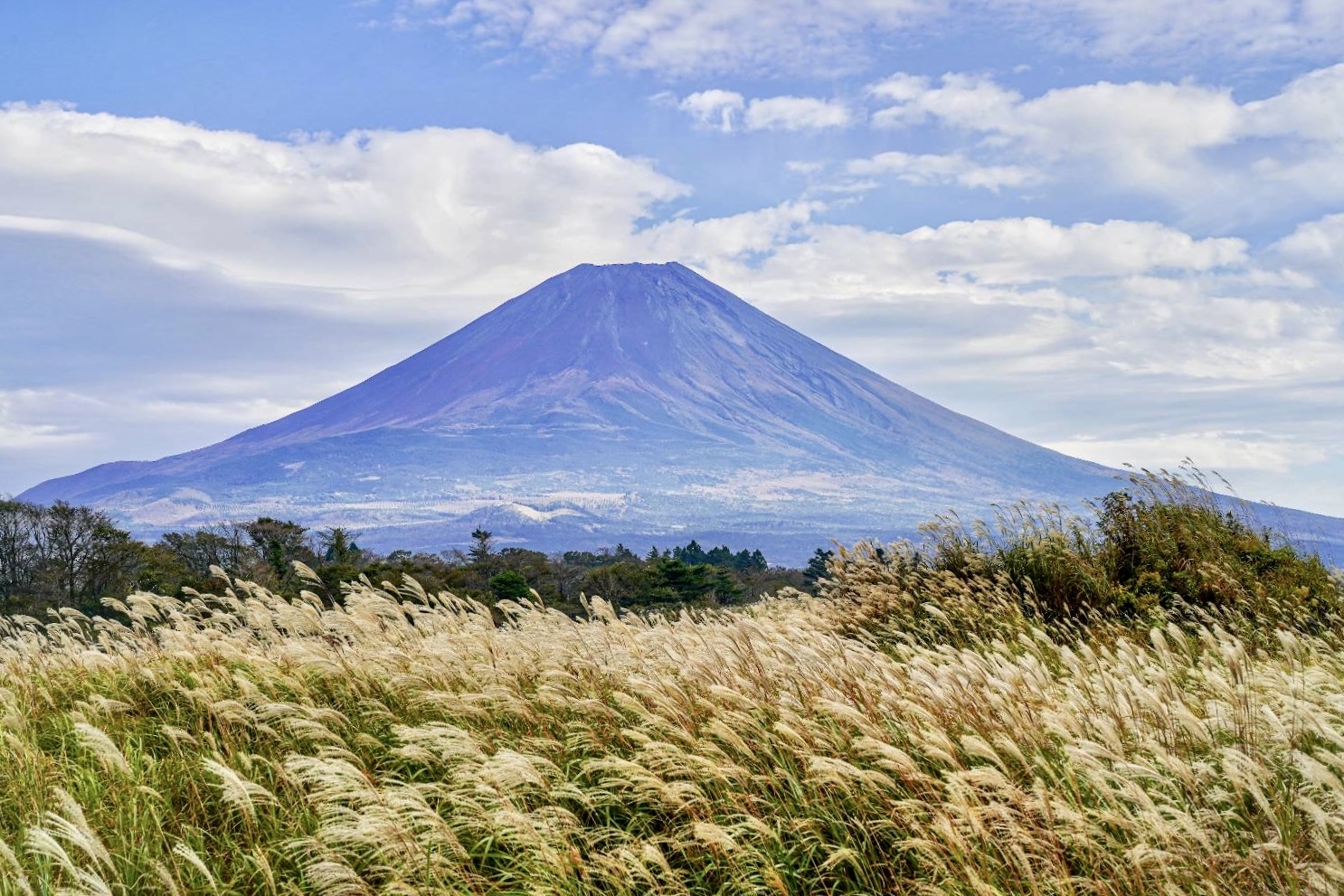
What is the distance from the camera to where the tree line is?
32.8 metres

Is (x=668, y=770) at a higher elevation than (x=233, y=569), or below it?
higher

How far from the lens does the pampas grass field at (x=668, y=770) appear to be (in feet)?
12.6

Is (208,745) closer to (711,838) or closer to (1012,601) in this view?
(711,838)

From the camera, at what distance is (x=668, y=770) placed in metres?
4.62

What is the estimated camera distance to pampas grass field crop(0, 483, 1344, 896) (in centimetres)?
385

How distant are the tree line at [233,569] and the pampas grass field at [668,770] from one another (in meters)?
19.9

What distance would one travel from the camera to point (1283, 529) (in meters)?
12.8

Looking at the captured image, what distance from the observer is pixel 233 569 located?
35.6m

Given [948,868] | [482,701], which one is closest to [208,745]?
[482,701]

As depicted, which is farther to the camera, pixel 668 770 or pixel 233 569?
pixel 233 569

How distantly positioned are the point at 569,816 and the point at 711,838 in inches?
39.9

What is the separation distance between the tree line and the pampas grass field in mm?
19909

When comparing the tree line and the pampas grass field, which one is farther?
the tree line

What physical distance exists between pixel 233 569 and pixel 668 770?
114ft
